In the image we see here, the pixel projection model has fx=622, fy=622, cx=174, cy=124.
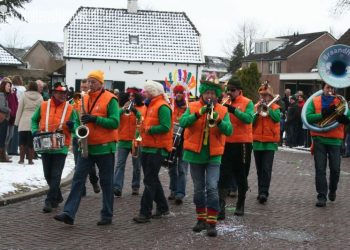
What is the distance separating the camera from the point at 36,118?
8789 mm

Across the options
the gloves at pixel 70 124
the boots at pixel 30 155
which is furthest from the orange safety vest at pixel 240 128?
the boots at pixel 30 155

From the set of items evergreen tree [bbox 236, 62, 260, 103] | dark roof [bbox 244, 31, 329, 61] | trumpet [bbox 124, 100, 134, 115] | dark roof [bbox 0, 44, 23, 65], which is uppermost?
dark roof [bbox 244, 31, 329, 61]

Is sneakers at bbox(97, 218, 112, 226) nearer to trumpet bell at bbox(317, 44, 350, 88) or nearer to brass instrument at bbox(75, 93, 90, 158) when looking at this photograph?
brass instrument at bbox(75, 93, 90, 158)

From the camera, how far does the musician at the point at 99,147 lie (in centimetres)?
772

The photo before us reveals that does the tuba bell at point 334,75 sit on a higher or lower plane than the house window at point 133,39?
lower

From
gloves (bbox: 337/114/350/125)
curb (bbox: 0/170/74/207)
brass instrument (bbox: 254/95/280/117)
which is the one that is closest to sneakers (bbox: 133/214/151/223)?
curb (bbox: 0/170/74/207)

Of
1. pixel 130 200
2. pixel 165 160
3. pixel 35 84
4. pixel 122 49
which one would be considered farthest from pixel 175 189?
pixel 122 49

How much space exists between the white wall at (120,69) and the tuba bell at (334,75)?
27.5m

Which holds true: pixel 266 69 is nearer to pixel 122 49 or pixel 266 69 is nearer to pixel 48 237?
pixel 122 49

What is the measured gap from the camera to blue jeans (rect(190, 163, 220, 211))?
7.52 metres

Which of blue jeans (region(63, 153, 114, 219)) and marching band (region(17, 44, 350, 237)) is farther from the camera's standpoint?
blue jeans (region(63, 153, 114, 219))

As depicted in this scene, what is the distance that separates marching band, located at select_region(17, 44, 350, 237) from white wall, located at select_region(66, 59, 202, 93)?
28018 millimetres

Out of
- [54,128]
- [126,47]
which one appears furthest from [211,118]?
[126,47]

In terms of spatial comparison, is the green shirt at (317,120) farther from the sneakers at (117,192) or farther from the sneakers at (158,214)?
the sneakers at (117,192)
